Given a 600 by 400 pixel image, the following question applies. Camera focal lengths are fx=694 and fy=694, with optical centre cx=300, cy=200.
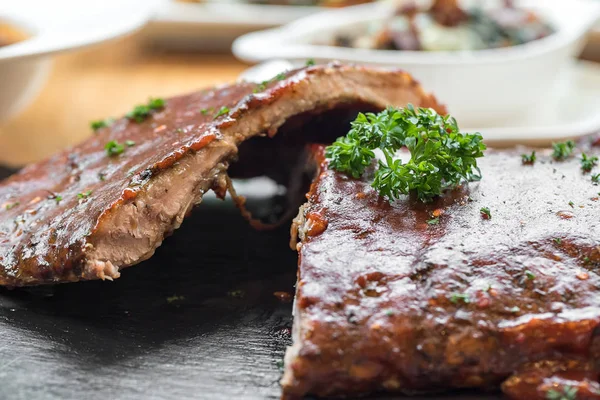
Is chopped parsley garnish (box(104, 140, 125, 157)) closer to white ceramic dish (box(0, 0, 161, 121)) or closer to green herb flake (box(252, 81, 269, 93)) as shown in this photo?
green herb flake (box(252, 81, 269, 93))

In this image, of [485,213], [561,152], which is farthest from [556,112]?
[485,213]

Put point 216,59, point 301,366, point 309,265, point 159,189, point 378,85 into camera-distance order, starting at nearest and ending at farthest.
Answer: point 301,366 → point 309,265 → point 159,189 → point 378,85 → point 216,59

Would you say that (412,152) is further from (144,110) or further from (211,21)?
(211,21)

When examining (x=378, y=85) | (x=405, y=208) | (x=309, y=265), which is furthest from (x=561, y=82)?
(x=309, y=265)

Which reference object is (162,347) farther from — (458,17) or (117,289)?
(458,17)

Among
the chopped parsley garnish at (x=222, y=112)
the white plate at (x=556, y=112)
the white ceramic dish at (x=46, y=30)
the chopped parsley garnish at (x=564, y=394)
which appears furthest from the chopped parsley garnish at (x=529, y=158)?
the white ceramic dish at (x=46, y=30)

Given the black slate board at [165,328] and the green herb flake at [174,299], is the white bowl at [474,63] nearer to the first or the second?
the black slate board at [165,328]

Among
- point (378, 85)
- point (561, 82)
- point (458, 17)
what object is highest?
point (458, 17)
